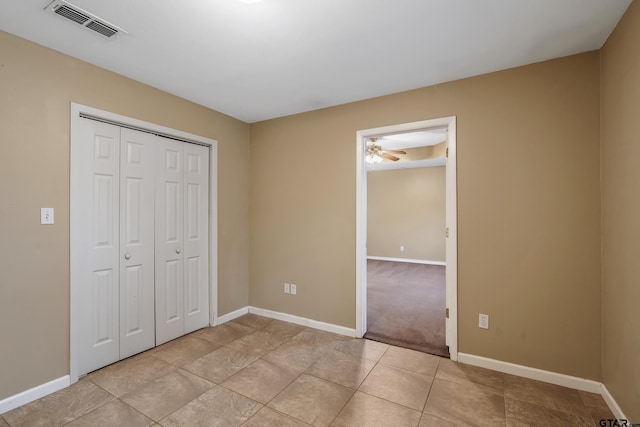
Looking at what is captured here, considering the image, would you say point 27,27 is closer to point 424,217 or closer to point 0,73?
point 0,73

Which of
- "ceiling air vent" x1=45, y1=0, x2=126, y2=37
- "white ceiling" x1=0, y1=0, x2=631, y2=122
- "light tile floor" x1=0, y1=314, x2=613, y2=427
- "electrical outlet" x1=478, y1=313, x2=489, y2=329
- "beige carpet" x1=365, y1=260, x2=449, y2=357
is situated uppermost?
"white ceiling" x1=0, y1=0, x2=631, y2=122

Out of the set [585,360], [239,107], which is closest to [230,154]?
[239,107]

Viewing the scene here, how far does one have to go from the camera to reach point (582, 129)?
84.0 inches

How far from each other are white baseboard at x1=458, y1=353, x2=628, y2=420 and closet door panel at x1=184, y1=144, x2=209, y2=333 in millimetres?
2704

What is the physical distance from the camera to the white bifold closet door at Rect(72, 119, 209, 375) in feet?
7.63

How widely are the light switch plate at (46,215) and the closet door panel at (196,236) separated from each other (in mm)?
1116

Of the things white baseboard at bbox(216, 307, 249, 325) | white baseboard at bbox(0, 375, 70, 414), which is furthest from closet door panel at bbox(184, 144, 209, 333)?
white baseboard at bbox(0, 375, 70, 414)

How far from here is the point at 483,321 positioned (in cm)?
245

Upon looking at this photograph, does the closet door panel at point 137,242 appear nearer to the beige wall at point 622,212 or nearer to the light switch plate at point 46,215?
the light switch plate at point 46,215

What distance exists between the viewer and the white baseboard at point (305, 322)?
10.2ft

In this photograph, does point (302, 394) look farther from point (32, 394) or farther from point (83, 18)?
point (83, 18)

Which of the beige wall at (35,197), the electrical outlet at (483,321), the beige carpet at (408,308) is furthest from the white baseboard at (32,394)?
the electrical outlet at (483,321)

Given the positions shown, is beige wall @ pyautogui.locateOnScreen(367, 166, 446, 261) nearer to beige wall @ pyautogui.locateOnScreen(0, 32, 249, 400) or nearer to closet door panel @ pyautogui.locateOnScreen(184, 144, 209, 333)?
closet door panel @ pyautogui.locateOnScreen(184, 144, 209, 333)

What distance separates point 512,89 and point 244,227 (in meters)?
3.16
